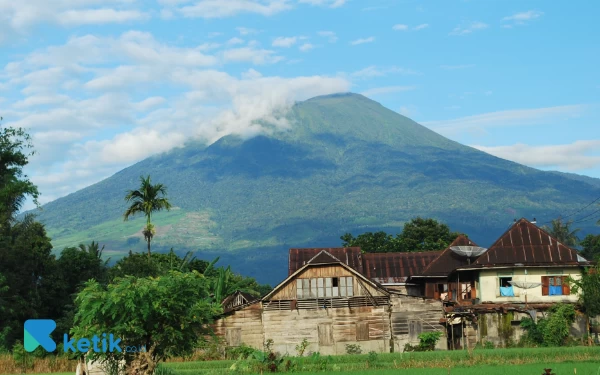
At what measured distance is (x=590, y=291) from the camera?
45844 mm

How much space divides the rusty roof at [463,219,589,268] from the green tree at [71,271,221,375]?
87.1 feet

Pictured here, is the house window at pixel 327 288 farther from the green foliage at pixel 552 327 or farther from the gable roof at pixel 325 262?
the green foliage at pixel 552 327

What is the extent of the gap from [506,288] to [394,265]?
50.6 feet

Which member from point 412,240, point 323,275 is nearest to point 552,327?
point 323,275

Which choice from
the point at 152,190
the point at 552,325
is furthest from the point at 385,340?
the point at 152,190

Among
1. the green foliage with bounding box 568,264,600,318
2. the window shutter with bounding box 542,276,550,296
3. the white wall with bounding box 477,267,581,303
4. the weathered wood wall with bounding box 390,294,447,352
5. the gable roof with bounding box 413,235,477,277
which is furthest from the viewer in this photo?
the gable roof with bounding box 413,235,477,277

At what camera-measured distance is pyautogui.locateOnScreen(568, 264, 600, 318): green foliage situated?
4544 cm

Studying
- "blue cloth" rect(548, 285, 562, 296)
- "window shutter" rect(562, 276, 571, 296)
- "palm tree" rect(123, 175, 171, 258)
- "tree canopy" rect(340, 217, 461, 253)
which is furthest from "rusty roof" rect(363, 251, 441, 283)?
"tree canopy" rect(340, 217, 461, 253)

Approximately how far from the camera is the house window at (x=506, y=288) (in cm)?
4944

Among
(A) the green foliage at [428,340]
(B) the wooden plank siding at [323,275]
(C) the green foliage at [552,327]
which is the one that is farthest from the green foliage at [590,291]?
(B) the wooden plank siding at [323,275]

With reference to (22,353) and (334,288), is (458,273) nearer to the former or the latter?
(334,288)

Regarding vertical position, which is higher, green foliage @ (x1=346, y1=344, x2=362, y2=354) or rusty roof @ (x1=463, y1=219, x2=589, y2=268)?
rusty roof @ (x1=463, y1=219, x2=589, y2=268)

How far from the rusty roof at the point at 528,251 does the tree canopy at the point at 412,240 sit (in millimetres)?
48466

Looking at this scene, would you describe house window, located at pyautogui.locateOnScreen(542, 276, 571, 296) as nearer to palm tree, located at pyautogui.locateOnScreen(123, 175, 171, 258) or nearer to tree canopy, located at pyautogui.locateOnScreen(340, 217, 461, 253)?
palm tree, located at pyautogui.locateOnScreen(123, 175, 171, 258)
